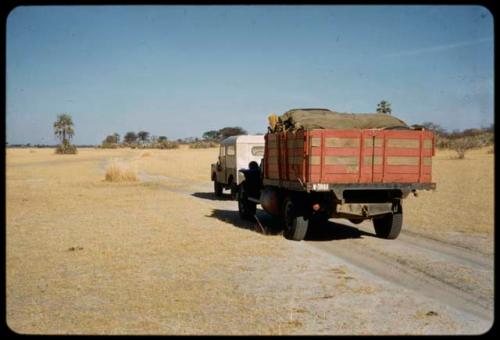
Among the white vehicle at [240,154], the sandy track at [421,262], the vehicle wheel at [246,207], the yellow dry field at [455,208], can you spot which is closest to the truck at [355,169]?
the sandy track at [421,262]

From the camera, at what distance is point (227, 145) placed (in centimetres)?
1700

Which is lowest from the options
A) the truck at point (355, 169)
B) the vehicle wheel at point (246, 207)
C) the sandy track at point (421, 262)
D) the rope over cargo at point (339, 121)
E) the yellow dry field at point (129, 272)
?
the yellow dry field at point (129, 272)

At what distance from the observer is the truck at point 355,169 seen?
898 centimetres

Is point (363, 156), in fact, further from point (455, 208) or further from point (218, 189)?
point (218, 189)

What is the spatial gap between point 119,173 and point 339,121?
1877 cm

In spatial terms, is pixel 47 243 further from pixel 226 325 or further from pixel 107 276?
pixel 226 325

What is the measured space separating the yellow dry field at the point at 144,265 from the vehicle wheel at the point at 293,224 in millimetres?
267

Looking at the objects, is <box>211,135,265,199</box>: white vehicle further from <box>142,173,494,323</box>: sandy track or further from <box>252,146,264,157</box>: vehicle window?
<box>142,173,494,323</box>: sandy track

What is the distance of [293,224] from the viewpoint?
991 cm

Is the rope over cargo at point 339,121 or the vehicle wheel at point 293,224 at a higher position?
the rope over cargo at point 339,121

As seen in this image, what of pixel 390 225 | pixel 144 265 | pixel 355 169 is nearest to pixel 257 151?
pixel 390 225

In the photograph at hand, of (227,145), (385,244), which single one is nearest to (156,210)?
(227,145)

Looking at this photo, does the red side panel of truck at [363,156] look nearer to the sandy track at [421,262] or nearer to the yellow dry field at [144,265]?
the sandy track at [421,262]

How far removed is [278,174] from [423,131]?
300 cm
